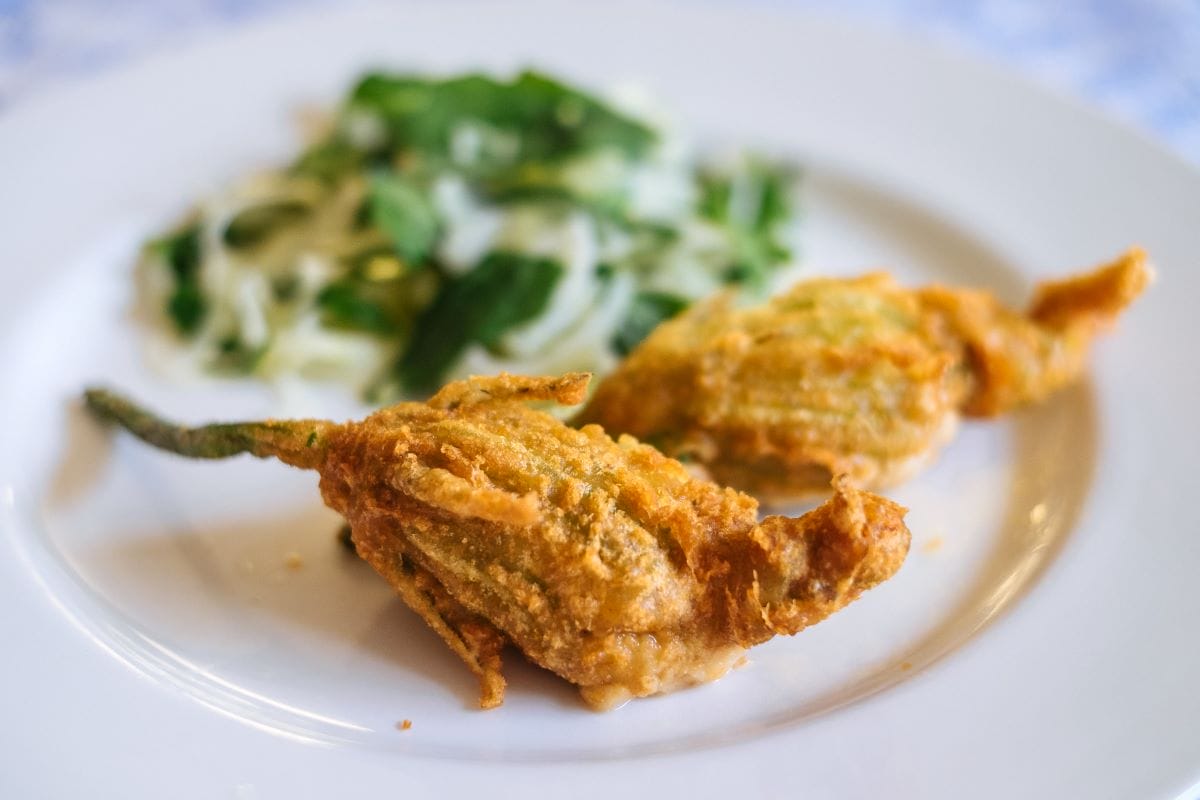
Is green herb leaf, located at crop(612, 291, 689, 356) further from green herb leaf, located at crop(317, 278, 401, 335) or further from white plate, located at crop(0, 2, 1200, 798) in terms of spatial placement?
green herb leaf, located at crop(317, 278, 401, 335)

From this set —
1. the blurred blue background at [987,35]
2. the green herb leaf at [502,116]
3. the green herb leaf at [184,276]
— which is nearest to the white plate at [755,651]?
the green herb leaf at [184,276]

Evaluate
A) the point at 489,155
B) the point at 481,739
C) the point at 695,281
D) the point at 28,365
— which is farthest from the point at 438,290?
the point at 481,739

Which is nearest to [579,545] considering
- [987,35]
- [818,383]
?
[818,383]

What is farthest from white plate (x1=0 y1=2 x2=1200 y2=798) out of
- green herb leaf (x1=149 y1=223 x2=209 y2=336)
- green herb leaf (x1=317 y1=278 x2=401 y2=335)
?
green herb leaf (x1=317 y1=278 x2=401 y2=335)

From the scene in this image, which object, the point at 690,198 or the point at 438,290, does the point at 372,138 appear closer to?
the point at 438,290

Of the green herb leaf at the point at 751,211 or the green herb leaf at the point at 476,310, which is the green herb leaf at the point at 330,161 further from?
the green herb leaf at the point at 751,211

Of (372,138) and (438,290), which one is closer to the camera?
(438,290)
